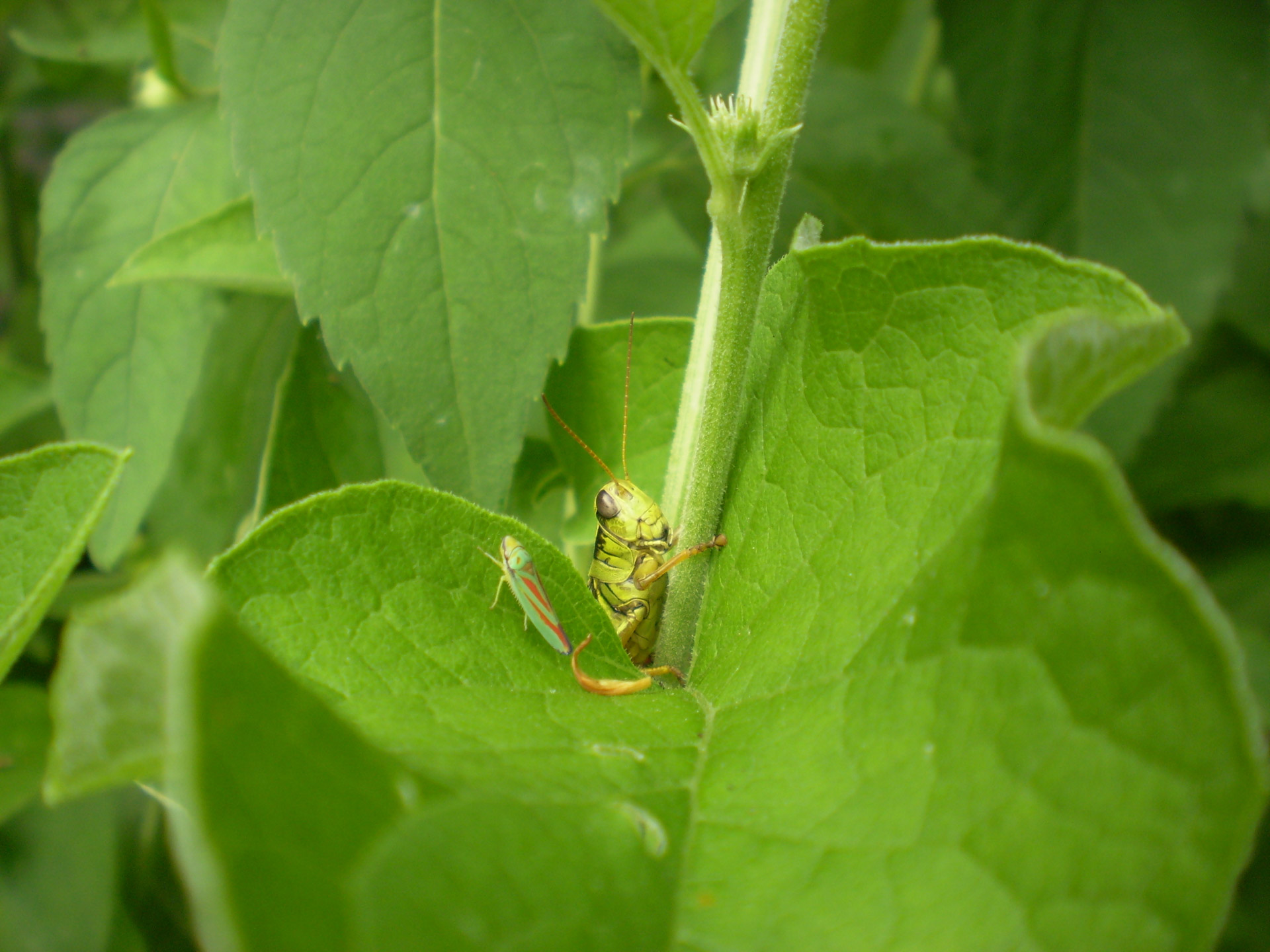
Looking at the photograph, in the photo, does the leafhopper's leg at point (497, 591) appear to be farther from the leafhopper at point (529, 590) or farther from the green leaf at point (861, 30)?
the green leaf at point (861, 30)

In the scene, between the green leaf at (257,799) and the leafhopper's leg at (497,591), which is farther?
the leafhopper's leg at (497,591)

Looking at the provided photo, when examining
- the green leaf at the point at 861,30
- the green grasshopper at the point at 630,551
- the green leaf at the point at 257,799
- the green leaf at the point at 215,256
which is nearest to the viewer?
the green leaf at the point at 257,799

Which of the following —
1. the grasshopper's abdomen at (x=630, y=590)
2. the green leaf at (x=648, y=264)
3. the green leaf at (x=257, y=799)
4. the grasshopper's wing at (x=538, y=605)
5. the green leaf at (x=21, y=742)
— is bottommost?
the green leaf at (x=21, y=742)

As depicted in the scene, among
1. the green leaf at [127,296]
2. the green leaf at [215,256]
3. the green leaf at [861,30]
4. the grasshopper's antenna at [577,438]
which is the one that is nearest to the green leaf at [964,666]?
the grasshopper's antenna at [577,438]

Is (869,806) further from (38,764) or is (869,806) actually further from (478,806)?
(38,764)

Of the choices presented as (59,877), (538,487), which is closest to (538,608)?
(538,487)

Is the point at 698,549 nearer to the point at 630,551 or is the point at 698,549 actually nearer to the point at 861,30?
the point at 630,551

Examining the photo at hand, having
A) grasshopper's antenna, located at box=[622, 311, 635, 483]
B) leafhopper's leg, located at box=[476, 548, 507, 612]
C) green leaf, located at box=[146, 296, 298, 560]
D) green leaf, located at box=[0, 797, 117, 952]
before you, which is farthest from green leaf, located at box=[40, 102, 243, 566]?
leafhopper's leg, located at box=[476, 548, 507, 612]
